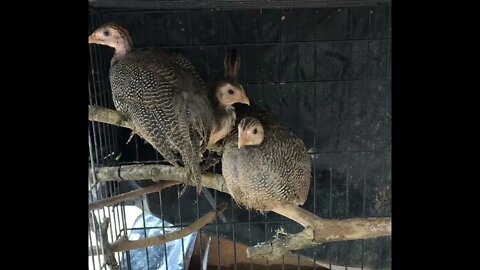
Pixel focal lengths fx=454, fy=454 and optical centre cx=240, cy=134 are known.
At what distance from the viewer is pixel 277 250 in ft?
4.90

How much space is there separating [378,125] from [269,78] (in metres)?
0.50

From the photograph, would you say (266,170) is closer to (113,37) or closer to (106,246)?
(106,246)

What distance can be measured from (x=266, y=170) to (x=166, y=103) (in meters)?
0.37

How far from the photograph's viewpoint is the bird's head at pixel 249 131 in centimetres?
135

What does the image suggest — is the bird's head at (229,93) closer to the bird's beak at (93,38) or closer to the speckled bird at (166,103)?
the speckled bird at (166,103)

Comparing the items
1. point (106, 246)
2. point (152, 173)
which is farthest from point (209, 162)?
point (106, 246)

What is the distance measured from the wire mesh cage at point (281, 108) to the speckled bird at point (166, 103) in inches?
10.4

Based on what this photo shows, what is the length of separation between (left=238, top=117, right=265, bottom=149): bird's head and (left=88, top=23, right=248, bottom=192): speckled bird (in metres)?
0.12

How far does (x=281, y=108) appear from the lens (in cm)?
195

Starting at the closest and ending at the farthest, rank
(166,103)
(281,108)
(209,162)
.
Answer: (166,103) → (209,162) → (281,108)

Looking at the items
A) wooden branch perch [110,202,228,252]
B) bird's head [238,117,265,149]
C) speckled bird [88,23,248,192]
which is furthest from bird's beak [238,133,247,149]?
wooden branch perch [110,202,228,252]
